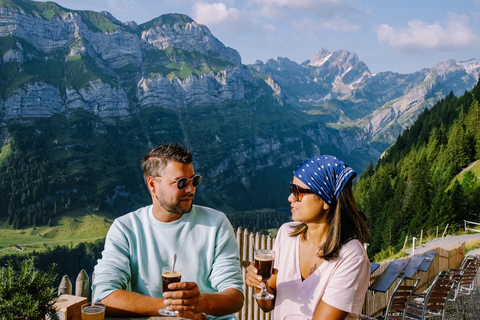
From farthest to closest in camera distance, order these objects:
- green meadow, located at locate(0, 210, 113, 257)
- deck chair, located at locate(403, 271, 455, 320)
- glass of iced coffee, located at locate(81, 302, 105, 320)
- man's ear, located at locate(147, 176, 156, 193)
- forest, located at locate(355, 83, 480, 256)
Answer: green meadow, located at locate(0, 210, 113, 257) < forest, located at locate(355, 83, 480, 256) < deck chair, located at locate(403, 271, 455, 320) < man's ear, located at locate(147, 176, 156, 193) < glass of iced coffee, located at locate(81, 302, 105, 320)

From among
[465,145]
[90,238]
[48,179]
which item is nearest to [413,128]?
[465,145]

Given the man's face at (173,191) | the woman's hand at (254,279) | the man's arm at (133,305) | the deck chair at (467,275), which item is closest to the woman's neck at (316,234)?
the woman's hand at (254,279)

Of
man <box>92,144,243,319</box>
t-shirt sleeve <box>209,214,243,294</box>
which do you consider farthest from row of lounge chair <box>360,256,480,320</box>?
man <box>92,144,243,319</box>

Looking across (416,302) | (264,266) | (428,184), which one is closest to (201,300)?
(264,266)

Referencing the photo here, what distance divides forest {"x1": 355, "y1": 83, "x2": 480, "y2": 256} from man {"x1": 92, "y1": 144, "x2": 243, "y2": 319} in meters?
44.3

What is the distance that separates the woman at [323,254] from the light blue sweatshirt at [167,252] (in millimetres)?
311

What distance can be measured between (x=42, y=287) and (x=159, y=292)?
1.37 meters

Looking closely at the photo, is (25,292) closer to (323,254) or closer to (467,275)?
(323,254)

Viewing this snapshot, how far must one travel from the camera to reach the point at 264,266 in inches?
141

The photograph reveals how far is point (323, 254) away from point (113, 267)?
1824mm

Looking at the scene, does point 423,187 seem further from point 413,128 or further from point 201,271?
point 201,271

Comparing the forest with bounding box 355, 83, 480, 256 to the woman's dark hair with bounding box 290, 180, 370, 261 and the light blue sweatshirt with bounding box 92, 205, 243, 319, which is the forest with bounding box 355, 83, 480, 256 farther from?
the light blue sweatshirt with bounding box 92, 205, 243, 319

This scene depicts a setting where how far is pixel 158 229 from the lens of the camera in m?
3.71

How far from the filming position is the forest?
53.4 m
